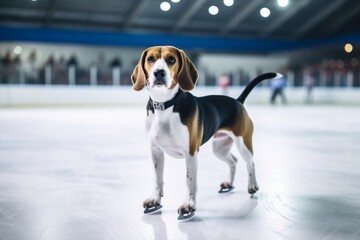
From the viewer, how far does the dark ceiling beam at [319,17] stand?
22845 millimetres

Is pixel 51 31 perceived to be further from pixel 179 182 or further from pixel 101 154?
pixel 179 182

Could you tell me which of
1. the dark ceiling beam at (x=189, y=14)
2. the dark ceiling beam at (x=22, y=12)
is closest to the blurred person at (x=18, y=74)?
the dark ceiling beam at (x=22, y=12)

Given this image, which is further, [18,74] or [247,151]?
[18,74]

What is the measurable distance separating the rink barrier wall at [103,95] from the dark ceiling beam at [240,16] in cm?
402

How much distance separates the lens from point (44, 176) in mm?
3725

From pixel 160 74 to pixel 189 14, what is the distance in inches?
792

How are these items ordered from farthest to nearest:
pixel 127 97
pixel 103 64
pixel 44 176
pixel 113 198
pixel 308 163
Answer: pixel 103 64 < pixel 127 97 < pixel 308 163 < pixel 44 176 < pixel 113 198

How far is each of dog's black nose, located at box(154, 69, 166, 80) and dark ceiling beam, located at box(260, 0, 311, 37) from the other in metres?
21.6

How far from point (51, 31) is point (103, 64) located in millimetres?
3175

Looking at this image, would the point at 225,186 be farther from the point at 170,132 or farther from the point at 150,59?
the point at 150,59

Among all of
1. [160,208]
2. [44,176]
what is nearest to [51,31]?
[44,176]

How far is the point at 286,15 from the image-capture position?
23359 mm

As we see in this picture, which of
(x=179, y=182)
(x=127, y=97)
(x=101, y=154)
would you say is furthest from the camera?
(x=127, y=97)

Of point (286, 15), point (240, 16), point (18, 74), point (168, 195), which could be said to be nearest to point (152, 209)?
point (168, 195)
